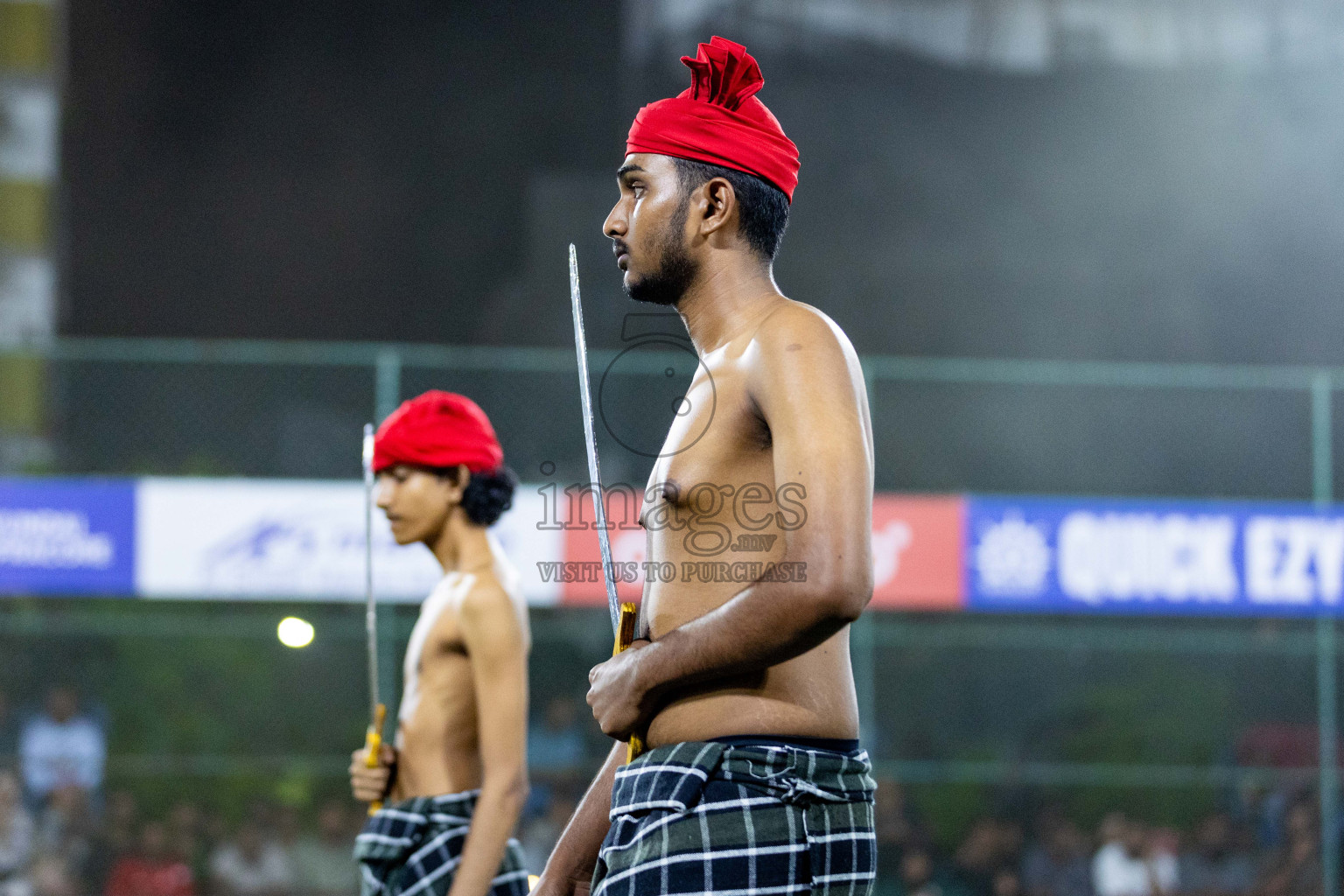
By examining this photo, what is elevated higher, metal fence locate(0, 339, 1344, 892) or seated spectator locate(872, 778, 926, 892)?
metal fence locate(0, 339, 1344, 892)

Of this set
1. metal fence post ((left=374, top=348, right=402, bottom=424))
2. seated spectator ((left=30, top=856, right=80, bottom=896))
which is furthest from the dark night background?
seated spectator ((left=30, top=856, right=80, bottom=896))

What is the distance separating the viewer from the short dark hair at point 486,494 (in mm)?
3514

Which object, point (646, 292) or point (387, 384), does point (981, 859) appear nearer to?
point (387, 384)

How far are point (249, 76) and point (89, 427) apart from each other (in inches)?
223

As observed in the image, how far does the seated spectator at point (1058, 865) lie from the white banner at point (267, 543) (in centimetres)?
327

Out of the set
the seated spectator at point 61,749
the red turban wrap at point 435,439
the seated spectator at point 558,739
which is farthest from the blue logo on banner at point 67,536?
the red turban wrap at point 435,439

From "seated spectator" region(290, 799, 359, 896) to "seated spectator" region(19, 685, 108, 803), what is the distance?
3.88 ft

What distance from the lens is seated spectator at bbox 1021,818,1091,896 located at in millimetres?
8125

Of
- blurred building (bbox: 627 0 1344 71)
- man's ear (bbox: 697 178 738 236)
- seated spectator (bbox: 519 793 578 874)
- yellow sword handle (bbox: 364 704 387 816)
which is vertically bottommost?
seated spectator (bbox: 519 793 578 874)

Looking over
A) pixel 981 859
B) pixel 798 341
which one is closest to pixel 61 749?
pixel 981 859

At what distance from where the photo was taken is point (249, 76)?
1379 centimetres

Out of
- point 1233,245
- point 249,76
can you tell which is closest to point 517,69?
point 249,76

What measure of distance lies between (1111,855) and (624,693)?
718 cm

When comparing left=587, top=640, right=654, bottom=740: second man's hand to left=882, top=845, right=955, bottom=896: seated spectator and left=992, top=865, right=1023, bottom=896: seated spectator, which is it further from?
left=992, top=865, right=1023, bottom=896: seated spectator
